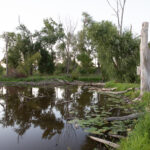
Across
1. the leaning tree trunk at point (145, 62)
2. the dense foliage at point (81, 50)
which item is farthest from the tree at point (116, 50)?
the leaning tree trunk at point (145, 62)

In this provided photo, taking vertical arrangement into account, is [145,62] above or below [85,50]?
below

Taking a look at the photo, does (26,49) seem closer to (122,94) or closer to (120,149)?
(122,94)

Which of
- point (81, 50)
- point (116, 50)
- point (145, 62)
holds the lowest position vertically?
point (145, 62)

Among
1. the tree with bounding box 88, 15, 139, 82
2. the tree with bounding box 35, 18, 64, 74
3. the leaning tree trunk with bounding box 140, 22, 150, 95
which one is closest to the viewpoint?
the leaning tree trunk with bounding box 140, 22, 150, 95

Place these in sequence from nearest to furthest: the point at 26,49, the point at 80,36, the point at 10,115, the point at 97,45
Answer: the point at 10,115, the point at 97,45, the point at 26,49, the point at 80,36

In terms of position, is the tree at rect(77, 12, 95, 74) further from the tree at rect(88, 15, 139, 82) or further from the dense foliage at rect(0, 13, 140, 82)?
the tree at rect(88, 15, 139, 82)

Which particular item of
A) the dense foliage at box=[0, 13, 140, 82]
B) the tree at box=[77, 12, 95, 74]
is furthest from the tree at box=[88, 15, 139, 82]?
the tree at box=[77, 12, 95, 74]

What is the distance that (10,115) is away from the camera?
15.6ft

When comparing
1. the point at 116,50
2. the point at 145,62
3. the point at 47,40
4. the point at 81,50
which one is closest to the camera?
the point at 145,62

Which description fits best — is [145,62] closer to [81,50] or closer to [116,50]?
[116,50]

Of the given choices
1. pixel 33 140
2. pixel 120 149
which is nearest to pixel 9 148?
pixel 33 140

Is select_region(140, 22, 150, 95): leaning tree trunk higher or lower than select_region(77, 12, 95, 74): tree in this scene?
lower

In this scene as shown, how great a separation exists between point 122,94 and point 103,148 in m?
6.40

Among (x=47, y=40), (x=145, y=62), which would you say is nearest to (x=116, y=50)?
(x=145, y=62)
